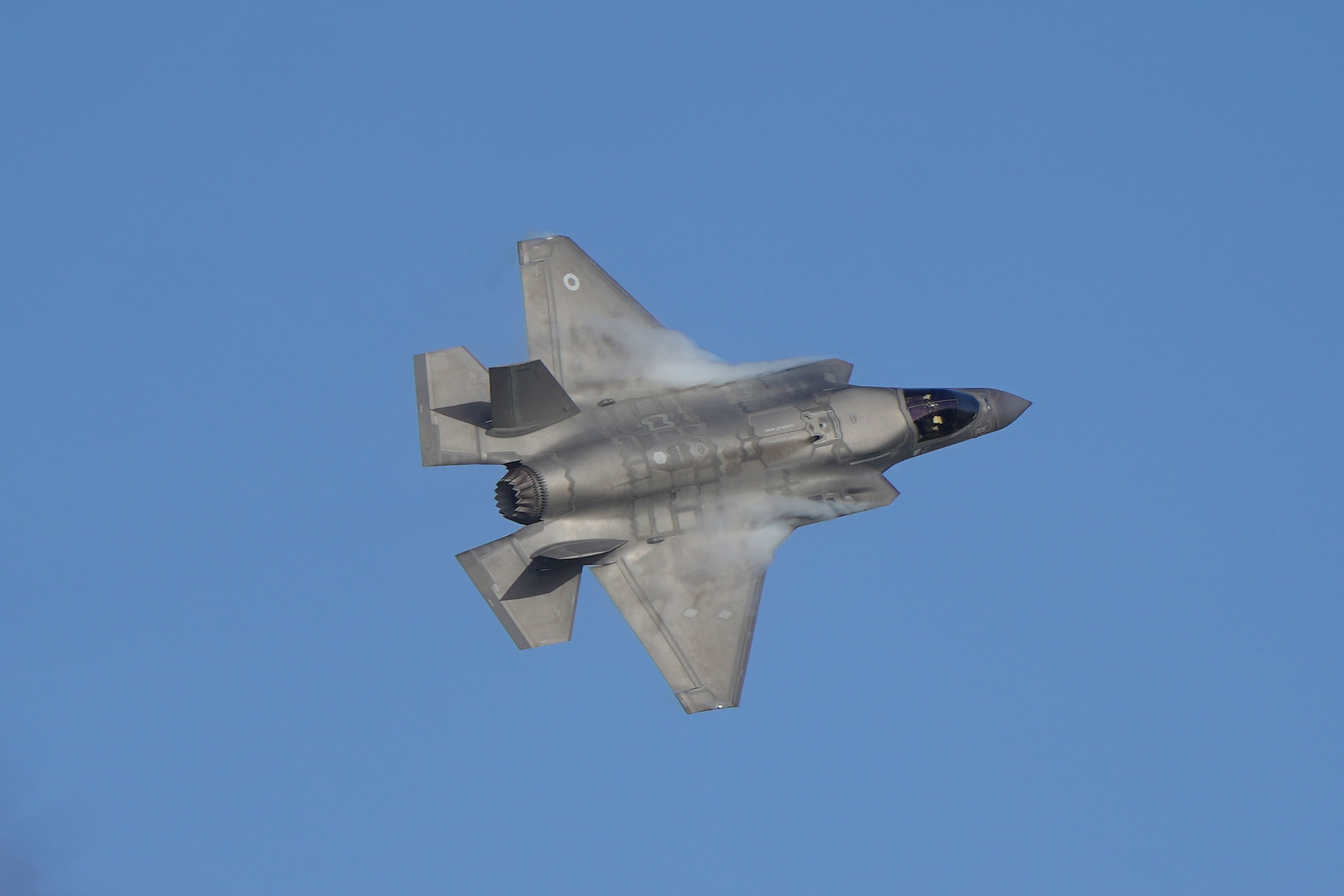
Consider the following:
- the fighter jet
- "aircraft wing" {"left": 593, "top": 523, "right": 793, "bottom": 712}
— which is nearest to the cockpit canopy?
the fighter jet

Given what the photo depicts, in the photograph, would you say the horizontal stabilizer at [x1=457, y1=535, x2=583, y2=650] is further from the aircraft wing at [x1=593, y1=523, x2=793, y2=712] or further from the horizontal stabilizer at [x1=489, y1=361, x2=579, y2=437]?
the horizontal stabilizer at [x1=489, y1=361, x2=579, y2=437]

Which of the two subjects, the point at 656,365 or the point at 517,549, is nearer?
the point at 517,549

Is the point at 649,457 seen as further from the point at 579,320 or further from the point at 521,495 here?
the point at 579,320

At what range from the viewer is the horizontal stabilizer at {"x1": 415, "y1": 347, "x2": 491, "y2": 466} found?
33.6m

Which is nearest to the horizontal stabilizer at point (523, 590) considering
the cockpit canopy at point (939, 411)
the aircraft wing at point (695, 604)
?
the aircraft wing at point (695, 604)

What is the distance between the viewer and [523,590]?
33.6 meters

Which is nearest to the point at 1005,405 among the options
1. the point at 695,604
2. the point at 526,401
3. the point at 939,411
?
the point at 939,411

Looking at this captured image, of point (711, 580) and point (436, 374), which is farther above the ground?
point (436, 374)

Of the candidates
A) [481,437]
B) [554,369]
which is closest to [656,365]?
[554,369]

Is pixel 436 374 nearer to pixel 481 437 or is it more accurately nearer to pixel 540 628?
pixel 481 437

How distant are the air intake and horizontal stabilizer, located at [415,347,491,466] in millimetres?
656

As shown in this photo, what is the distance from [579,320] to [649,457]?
394cm

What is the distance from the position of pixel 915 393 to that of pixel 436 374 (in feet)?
32.6

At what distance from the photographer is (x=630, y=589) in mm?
34438
